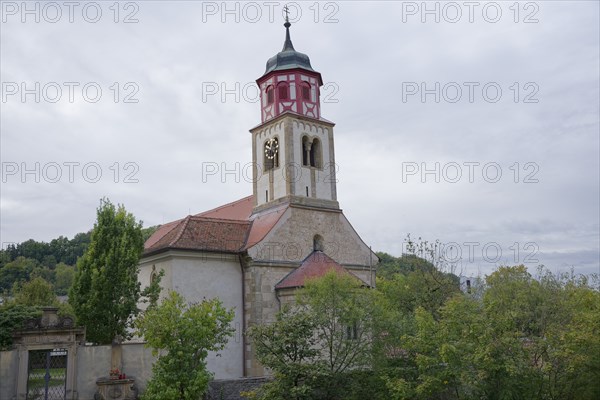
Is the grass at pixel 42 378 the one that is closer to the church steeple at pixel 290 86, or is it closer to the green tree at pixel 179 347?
the green tree at pixel 179 347

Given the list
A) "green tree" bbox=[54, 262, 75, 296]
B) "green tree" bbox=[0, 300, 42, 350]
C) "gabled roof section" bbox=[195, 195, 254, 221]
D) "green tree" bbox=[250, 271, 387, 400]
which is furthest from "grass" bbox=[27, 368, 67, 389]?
"green tree" bbox=[54, 262, 75, 296]

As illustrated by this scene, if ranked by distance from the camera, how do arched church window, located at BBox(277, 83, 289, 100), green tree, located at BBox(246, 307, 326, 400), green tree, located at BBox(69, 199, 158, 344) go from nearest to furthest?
green tree, located at BBox(246, 307, 326, 400) < green tree, located at BBox(69, 199, 158, 344) < arched church window, located at BBox(277, 83, 289, 100)

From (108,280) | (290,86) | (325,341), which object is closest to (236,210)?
(290,86)

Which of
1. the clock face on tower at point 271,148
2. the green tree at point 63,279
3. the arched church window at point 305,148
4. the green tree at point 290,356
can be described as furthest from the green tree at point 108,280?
the green tree at point 63,279

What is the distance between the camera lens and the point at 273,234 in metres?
29.5

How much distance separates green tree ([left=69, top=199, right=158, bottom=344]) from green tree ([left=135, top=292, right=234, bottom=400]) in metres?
3.46

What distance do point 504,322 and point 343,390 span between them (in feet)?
20.3

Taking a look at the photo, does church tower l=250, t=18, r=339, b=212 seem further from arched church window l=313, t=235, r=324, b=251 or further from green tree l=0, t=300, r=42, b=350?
green tree l=0, t=300, r=42, b=350

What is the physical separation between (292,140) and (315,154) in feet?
6.67

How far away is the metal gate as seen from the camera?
21703mm

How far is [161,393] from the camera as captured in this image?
19969mm

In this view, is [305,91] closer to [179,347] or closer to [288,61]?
[288,61]

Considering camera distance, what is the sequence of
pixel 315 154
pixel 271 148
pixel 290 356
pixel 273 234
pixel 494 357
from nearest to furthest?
pixel 494 357, pixel 290 356, pixel 273 234, pixel 271 148, pixel 315 154

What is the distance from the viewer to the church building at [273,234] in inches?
1107
